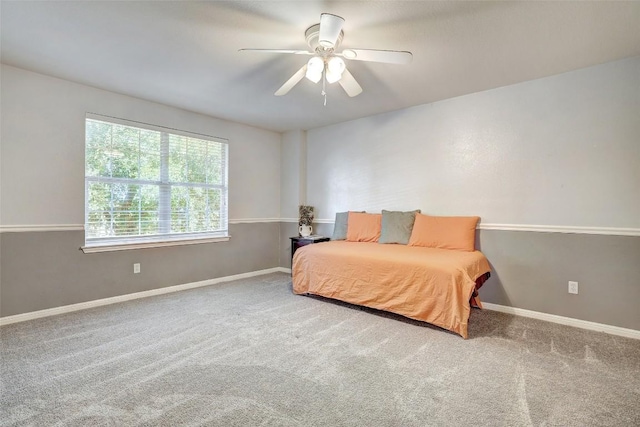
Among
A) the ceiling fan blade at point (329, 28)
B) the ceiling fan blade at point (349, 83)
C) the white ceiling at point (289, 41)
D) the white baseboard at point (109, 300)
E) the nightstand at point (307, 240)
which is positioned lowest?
the white baseboard at point (109, 300)

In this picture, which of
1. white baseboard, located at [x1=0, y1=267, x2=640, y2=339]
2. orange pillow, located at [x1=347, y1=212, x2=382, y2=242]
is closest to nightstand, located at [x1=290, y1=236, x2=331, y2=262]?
orange pillow, located at [x1=347, y1=212, x2=382, y2=242]

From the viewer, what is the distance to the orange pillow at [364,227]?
414cm

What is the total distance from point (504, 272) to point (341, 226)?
2.05m

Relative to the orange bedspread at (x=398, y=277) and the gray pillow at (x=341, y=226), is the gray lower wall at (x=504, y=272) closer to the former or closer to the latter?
the orange bedspread at (x=398, y=277)

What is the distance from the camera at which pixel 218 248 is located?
4.53m

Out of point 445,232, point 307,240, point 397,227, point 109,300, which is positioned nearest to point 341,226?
point 307,240

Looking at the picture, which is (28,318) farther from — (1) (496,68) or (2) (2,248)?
(1) (496,68)

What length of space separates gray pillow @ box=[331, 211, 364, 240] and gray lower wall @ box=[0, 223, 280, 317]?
1.53 metres

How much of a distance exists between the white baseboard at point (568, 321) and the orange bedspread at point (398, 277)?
0.46m

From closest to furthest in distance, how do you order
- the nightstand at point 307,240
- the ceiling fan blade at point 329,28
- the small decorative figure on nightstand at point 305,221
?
the ceiling fan blade at point 329,28 → the nightstand at point 307,240 → the small decorative figure on nightstand at point 305,221

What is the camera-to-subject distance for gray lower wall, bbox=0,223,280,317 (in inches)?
115

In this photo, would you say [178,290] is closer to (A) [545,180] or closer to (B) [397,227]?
(B) [397,227]

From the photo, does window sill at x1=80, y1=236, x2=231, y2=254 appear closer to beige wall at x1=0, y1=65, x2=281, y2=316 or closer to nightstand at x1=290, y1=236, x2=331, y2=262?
beige wall at x1=0, y1=65, x2=281, y2=316

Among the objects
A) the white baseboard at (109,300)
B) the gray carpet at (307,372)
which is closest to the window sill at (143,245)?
the white baseboard at (109,300)
